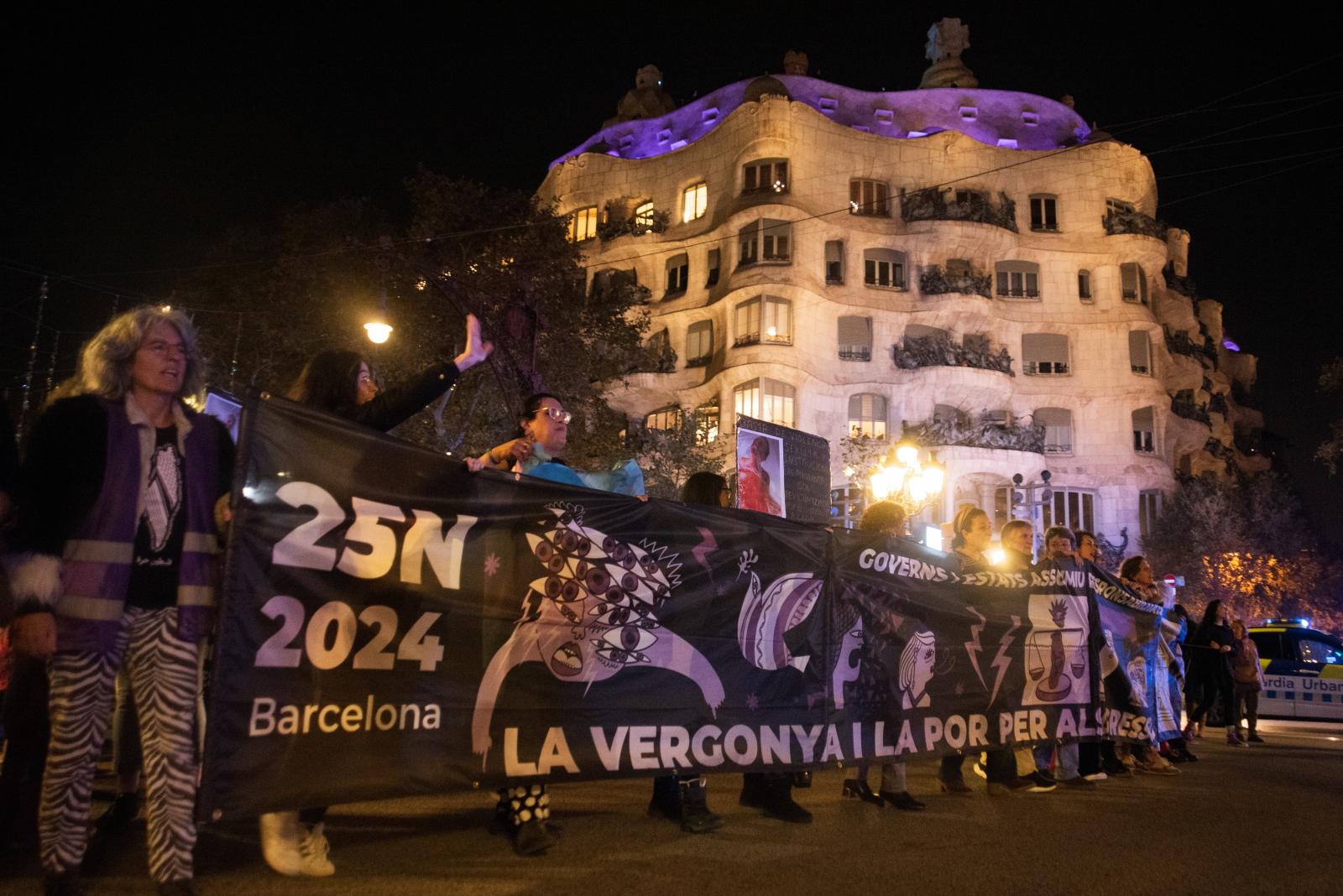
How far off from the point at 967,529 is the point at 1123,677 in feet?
6.05

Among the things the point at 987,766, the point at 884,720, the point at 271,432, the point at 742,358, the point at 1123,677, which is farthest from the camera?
the point at 742,358

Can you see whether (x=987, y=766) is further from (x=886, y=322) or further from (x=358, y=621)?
(x=886, y=322)

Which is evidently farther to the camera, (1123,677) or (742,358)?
(742,358)

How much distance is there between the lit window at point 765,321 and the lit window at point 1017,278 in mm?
11354

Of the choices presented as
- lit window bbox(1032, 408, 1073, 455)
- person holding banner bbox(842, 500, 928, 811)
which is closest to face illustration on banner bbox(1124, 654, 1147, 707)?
person holding banner bbox(842, 500, 928, 811)

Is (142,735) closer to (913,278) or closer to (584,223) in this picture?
(913,278)

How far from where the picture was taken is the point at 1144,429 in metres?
44.0

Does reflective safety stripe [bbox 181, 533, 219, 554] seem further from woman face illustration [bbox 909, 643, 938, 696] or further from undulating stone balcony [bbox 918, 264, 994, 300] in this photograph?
undulating stone balcony [bbox 918, 264, 994, 300]

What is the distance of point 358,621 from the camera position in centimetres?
393

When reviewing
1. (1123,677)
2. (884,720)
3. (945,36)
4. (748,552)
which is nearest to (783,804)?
(884,720)

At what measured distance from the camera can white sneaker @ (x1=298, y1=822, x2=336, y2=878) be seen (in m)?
3.87

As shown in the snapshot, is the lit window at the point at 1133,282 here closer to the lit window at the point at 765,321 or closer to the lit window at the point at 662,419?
the lit window at the point at 765,321

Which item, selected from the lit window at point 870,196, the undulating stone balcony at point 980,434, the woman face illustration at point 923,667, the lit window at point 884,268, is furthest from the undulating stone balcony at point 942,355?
the woman face illustration at point 923,667

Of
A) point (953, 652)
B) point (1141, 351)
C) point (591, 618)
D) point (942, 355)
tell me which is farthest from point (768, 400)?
point (591, 618)
